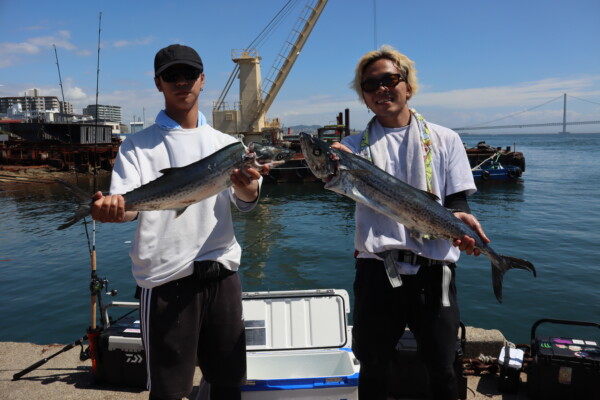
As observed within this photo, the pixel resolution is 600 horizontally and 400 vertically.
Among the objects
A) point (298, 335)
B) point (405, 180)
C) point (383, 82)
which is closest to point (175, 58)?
point (383, 82)

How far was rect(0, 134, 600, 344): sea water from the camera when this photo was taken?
32.1 ft

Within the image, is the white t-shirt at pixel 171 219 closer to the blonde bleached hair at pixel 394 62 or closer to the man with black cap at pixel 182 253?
the man with black cap at pixel 182 253

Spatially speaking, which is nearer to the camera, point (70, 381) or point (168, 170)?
point (168, 170)

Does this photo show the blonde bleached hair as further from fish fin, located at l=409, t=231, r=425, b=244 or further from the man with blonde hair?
fish fin, located at l=409, t=231, r=425, b=244

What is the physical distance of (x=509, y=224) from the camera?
65.8ft

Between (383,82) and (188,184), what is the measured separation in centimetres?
160

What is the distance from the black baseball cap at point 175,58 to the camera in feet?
9.61

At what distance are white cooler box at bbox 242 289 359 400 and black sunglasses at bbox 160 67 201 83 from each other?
8.39ft

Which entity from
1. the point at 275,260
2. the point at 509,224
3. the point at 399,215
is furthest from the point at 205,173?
the point at 509,224

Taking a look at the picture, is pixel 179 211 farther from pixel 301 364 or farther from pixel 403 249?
pixel 301 364

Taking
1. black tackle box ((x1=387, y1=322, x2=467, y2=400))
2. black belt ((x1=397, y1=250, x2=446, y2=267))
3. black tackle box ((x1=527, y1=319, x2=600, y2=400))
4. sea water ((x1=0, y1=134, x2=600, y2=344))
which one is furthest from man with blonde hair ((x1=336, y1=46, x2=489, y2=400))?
sea water ((x1=0, y1=134, x2=600, y2=344))

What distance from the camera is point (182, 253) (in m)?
2.87

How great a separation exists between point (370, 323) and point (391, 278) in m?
0.38

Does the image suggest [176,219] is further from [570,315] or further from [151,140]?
[570,315]
